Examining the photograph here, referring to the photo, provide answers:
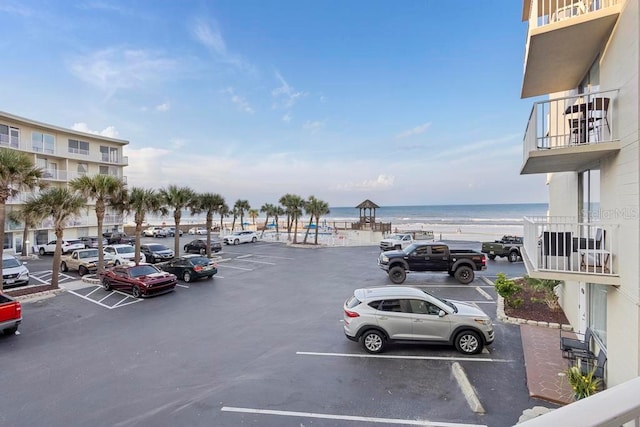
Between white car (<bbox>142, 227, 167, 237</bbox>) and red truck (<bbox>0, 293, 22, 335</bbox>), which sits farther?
white car (<bbox>142, 227, 167, 237</bbox>)

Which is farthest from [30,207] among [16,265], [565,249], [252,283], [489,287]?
[489,287]

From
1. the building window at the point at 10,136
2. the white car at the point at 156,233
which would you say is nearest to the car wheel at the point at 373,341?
the building window at the point at 10,136

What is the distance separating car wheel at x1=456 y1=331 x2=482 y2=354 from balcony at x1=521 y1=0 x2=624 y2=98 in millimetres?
6812

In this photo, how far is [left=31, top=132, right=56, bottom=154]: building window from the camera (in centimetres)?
3219

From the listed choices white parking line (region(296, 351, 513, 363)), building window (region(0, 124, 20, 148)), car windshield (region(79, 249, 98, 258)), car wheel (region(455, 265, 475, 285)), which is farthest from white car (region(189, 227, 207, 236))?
white parking line (region(296, 351, 513, 363))

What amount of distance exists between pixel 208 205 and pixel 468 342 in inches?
909

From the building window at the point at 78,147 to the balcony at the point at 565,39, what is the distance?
133ft

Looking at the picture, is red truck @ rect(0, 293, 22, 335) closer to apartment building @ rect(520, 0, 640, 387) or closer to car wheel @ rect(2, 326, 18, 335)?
car wheel @ rect(2, 326, 18, 335)

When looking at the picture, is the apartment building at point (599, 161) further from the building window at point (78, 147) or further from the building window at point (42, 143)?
the building window at point (78, 147)

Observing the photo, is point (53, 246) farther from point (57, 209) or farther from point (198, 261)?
point (198, 261)

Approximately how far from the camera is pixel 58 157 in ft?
112

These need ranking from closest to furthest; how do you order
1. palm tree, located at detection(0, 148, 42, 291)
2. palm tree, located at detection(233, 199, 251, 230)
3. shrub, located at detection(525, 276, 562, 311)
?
shrub, located at detection(525, 276, 562, 311), palm tree, located at detection(0, 148, 42, 291), palm tree, located at detection(233, 199, 251, 230)

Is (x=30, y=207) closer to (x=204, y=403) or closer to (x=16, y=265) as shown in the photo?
(x=16, y=265)

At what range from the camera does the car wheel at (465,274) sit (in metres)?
17.6
